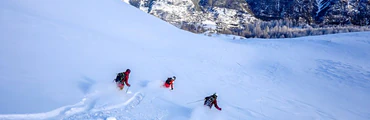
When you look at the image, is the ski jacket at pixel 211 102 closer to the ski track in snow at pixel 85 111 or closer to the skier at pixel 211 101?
the skier at pixel 211 101

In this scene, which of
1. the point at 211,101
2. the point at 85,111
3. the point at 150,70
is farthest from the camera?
the point at 150,70

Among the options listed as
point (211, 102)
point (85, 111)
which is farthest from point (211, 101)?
point (85, 111)

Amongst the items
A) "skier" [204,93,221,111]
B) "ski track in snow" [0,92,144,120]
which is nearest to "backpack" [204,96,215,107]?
"skier" [204,93,221,111]

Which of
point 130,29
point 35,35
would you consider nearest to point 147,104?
point 35,35

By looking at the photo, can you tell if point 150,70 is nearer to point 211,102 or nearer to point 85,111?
point 211,102

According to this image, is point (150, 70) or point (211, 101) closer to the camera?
point (211, 101)

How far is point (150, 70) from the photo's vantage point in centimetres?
1875

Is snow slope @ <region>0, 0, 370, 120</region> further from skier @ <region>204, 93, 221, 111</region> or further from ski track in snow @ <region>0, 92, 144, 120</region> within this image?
skier @ <region>204, 93, 221, 111</region>

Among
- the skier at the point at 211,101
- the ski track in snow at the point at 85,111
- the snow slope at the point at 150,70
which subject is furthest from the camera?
the skier at the point at 211,101

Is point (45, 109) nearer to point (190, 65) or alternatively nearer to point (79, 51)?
point (79, 51)

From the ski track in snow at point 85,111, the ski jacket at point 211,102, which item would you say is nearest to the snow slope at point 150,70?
the ski track in snow at point 85,111

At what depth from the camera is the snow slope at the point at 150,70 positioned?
10648 millimetres

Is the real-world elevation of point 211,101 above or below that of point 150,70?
below

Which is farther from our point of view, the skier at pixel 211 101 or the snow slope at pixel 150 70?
the skier at pixel 211 101
